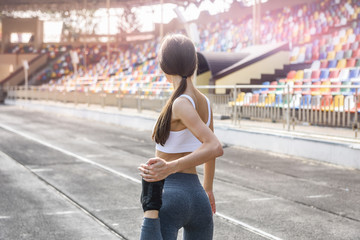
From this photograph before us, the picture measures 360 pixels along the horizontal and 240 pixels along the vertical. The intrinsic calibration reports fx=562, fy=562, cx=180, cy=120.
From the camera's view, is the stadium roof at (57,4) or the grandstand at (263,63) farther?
the stadium roof at (57,4)

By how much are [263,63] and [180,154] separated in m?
21.4

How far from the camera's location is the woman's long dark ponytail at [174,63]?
2.63 m

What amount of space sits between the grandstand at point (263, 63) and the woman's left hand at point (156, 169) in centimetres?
944

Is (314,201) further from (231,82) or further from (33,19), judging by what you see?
(33,19)

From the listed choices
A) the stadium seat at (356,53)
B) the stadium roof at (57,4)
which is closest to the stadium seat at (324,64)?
the stadium seat at (356,53)

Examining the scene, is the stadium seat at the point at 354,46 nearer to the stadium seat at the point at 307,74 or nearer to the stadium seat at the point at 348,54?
the stadium seat at the point at 348,54

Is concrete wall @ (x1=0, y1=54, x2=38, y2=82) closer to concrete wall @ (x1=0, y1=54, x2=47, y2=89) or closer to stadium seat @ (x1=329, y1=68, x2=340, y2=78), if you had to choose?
concrete wall @ (x1=0, y1=54, x2=47, y2=89)

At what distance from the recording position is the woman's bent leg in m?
2.58

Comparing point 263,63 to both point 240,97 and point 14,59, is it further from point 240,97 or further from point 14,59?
point 14,59

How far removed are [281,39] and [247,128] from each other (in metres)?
18.6

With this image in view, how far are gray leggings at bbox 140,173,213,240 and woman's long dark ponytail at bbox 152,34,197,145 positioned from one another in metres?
0.22

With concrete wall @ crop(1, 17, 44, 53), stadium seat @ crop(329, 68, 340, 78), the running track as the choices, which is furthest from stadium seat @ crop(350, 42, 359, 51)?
concrete wall @ crop(1, 17, 44, 53)

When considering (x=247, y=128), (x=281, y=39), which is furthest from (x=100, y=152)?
(x=281, y=39)

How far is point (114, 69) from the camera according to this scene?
49188 millimetres
